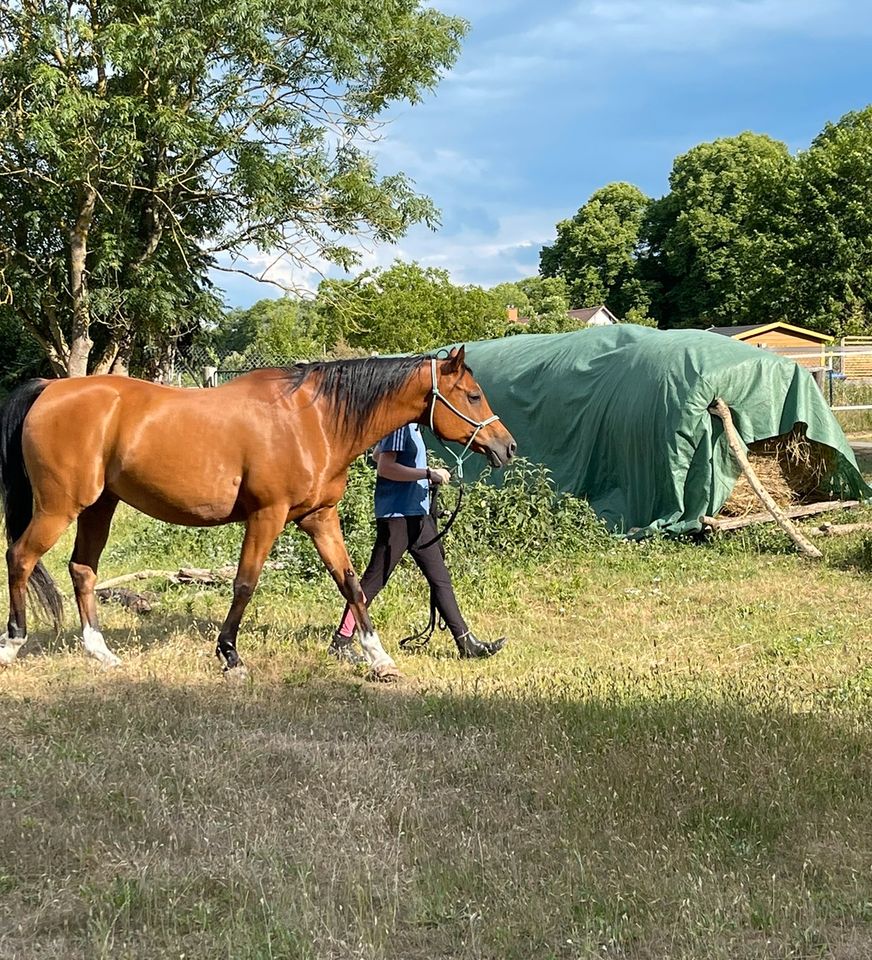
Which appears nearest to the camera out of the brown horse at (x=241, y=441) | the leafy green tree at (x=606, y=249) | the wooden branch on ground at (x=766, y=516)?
the brown horse at (x=241, y=441)

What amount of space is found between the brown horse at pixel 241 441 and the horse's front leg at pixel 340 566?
0.5 inches

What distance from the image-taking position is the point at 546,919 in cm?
296

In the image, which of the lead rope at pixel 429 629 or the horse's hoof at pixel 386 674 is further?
the lead rope at pixel 429 629

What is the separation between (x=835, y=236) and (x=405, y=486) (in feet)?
129

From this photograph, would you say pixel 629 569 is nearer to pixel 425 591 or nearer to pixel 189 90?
pixel 425 591

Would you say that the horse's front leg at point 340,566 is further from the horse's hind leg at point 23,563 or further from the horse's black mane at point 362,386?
the horse's hind leg at point 23,563

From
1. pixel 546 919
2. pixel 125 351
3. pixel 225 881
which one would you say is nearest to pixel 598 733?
pixel 546 919

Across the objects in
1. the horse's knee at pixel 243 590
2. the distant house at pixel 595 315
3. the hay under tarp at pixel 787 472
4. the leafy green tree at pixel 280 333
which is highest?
the distant house at pixel 595 315

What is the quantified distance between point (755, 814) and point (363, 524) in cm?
605

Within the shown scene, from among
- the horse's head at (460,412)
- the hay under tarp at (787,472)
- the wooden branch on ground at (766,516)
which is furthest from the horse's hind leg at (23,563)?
the hay under tarp at (787,472)

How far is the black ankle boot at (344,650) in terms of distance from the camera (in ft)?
20.4

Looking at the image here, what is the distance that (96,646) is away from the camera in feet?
20.1

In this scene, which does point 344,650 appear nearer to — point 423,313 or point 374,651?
point 374,651

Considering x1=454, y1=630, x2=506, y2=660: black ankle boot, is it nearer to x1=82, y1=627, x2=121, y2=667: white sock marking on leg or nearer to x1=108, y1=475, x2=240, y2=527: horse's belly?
x1=108, y1=475, x2=240, y2=527: horse's belly
